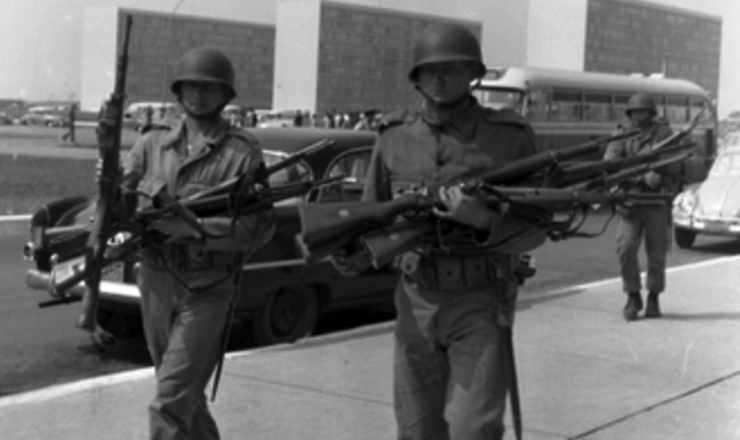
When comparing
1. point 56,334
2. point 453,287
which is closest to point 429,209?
point 453,287

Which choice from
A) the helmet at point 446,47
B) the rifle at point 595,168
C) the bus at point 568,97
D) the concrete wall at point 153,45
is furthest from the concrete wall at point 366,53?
the helmet at point 446,47

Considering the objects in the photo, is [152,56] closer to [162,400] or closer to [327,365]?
[327,365]

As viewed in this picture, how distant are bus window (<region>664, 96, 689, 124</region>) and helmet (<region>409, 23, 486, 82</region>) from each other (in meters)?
22.7

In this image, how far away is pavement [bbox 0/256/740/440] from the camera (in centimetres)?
609

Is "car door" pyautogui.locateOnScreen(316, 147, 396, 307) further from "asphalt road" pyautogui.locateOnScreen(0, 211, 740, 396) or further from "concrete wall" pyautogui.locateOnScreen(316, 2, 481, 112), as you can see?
"concrete wall" pyautogui.locateOnScreen(316, 2, 481, 112)

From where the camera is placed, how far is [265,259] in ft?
26.6

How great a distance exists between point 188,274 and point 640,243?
5649 millimetres

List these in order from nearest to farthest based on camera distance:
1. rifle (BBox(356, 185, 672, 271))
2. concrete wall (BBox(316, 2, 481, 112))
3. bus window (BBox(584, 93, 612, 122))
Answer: rifle (BBox(356, 185, 672, 271)) < concrete wall (BBox(316, 2, 481, 112)) < bus window (BBox(584, 93, 612, 122))

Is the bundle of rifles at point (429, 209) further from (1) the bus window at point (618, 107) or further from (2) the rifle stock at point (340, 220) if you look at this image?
(1) the bus window at point (618, 107)

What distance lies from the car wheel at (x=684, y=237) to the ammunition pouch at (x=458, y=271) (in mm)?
13676

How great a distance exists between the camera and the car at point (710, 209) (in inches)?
654

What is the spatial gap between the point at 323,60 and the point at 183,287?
13392 millimetres

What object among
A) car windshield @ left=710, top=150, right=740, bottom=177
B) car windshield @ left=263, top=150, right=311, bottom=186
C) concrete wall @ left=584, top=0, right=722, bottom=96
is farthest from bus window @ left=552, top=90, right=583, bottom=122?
car windshield @ left=263, top=150, right=311, bottom=186

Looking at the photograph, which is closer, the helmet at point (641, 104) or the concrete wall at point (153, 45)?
the helmet at point (641, 104)
